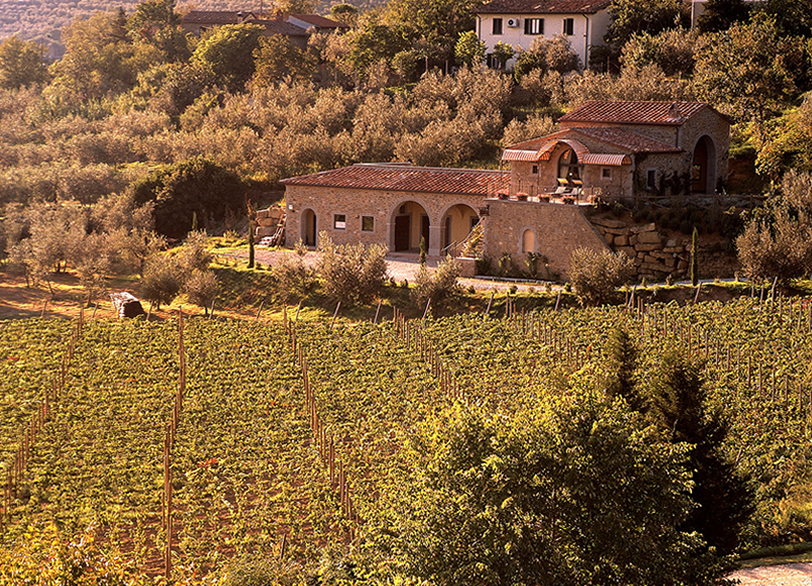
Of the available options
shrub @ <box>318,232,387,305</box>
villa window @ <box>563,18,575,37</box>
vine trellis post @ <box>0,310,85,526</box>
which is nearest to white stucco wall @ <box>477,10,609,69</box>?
villa window @ <box>563,18,575,37</box>

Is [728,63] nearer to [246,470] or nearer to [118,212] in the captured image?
[118,212]

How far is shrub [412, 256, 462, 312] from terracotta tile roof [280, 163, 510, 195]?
6.79 meters

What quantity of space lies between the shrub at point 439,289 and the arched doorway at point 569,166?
751 cm

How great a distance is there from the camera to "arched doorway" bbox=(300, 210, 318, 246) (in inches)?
1843

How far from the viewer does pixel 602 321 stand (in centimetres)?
3028

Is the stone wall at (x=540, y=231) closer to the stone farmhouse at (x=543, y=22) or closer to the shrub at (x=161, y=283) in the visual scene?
the shrub at (x=161, y=283)

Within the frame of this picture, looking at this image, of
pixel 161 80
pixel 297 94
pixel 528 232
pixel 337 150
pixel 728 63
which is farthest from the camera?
pixel 161 80

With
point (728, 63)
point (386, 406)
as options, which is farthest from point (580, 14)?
point (386, 406)

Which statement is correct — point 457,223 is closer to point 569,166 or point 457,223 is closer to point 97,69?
point 569,166

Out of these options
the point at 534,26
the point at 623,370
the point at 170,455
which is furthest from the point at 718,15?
the point at 170,455

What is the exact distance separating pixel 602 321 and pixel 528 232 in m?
8.64

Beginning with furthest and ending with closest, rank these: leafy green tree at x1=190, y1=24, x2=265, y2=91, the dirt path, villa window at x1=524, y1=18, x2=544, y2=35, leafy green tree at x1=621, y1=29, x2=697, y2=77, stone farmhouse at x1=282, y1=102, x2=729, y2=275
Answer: leafy green tree at x1=190, y1=24, x2=265, y2=91 → villa window at x1=524, y1=18, x2=544, y2=35 → leafy green tree at x1=621, y1=29, x2=697, y2=77 → stone farmhouse at x1=282, y1=102, x2=729, y2=275 → the dirt path

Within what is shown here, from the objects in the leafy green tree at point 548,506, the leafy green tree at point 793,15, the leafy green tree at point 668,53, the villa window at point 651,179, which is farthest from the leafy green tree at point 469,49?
the leafy green tree at point 548,506

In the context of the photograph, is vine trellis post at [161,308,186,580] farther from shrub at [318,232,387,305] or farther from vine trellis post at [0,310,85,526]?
shrub at [318,232,387,305]
